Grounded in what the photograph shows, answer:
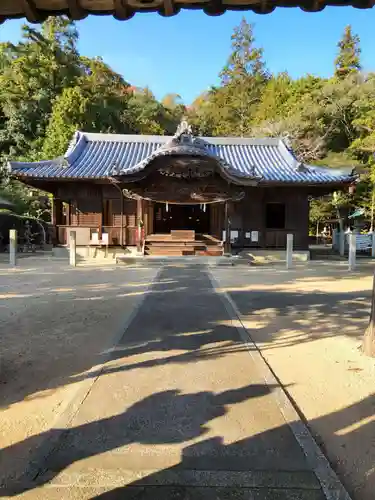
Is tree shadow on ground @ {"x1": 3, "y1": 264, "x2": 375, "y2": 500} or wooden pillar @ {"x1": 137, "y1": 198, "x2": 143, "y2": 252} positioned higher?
wooden pillar @ {"x1": 137, "y1": 198, "x2": 143, "y2": 252}

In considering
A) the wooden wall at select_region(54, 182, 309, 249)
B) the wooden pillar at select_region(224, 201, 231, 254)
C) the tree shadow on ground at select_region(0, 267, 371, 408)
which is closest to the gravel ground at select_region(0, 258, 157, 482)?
the tree shadow on ground at select_region(0, 267, 371, 408)

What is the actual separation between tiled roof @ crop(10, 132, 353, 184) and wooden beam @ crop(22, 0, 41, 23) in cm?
1186

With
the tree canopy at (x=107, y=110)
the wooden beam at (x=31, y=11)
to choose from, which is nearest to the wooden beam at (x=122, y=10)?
the wooden beam at (x=31, y=11)

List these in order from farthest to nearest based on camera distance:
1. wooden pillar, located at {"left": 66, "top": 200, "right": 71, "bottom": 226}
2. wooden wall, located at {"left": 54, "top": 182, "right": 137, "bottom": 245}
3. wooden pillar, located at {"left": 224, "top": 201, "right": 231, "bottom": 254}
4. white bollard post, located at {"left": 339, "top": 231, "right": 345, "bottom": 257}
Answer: white bollard post, located at {"left": 339, "top": 231, "right": 345, "bottom": 257} → wooden pillar, located at {"left": 66, "top": 200, "right": 71, "bottom": 226} → wooden wall, located at {"left": 54, "top": 182, "right": 137, "bottom": 245} → wooden pillar, located at {"left": 224, "top": 201, "right": 231, "bottom": 254}

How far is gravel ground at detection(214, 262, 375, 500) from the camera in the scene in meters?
2.61

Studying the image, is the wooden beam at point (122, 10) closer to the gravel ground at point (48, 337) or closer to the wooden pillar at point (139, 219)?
the gravel ground at point (48, 337)

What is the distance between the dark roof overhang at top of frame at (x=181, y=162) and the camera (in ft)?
50.0

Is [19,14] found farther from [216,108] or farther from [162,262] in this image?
[216,108]

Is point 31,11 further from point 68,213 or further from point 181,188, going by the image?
point 68,213

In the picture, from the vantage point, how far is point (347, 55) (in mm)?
42344

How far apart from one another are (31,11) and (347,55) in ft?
157

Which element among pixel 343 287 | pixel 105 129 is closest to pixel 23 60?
pixel 105 129

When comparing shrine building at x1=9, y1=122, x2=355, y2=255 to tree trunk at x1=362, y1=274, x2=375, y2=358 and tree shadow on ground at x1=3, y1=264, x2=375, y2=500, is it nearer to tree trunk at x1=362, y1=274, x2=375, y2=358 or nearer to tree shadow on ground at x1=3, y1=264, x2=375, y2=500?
tree shadow on ground at x1=3, y1=264, x2=375, y2=500

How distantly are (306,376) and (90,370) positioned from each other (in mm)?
2189
